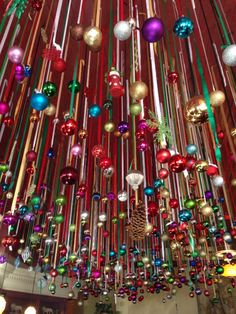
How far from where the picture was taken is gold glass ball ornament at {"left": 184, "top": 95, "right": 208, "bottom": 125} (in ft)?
4.99

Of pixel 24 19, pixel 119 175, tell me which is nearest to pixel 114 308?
pixel 119 175

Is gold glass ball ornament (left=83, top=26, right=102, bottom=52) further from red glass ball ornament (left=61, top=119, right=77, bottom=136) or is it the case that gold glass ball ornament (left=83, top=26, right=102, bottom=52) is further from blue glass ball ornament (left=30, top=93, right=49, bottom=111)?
red glass ball ornament (left=61, top=119, right=77, bottom=136)

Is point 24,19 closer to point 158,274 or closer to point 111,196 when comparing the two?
point 111,196

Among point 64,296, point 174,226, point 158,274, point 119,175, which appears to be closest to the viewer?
point 174,226

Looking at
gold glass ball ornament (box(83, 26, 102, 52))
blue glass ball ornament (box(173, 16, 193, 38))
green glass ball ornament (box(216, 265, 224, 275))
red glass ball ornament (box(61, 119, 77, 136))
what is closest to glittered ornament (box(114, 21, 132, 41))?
gold glass ball ornament (box(83, 26, 102, 52))

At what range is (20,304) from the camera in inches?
306

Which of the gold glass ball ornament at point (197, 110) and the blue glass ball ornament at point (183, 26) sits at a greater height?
the blue glass ball ornament at point (183, 26)

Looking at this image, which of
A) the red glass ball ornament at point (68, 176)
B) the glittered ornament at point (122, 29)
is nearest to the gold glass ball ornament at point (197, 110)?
the glittered ornament at point (122, 29)

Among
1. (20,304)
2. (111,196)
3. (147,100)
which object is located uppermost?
(147,100)

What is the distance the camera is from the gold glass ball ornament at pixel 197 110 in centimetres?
152

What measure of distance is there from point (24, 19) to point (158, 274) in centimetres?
566

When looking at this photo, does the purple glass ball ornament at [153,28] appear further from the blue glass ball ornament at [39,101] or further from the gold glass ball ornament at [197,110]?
the blue glass ball ornament at [39,101]

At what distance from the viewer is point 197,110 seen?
1.52 m

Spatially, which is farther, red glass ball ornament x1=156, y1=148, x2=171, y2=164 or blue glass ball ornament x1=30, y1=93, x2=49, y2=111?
red glass ball ornament x1=156, y1=148, x2=171, y2=164
